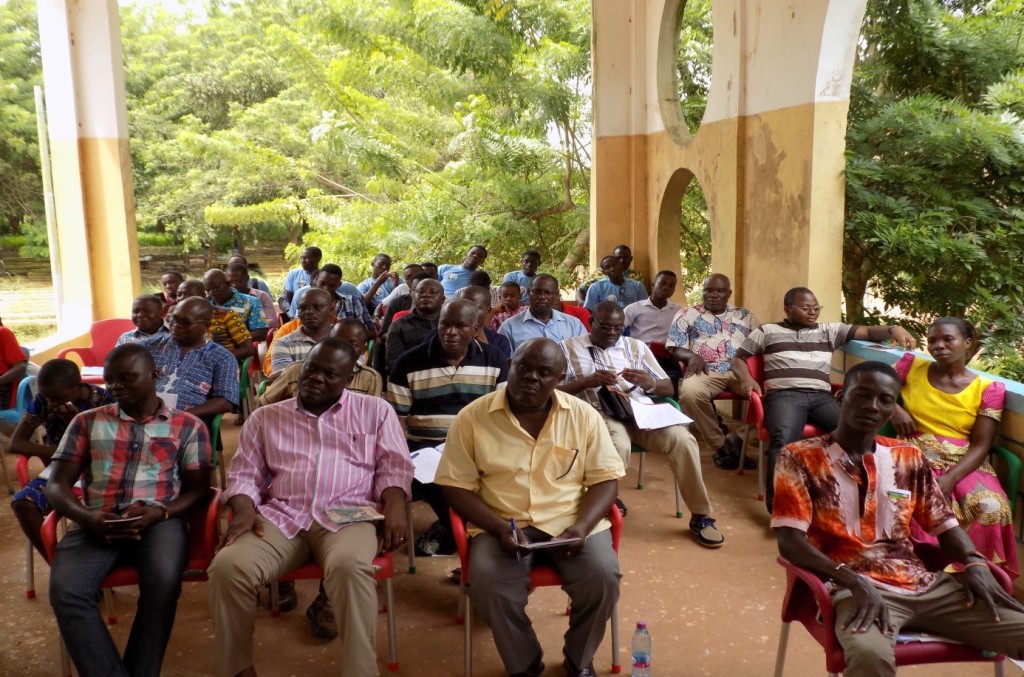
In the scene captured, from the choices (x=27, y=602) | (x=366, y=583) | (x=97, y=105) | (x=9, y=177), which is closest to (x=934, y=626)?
(x=366, y=583)

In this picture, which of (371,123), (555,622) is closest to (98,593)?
(555,622)

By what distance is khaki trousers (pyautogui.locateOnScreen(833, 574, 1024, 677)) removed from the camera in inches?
99.4

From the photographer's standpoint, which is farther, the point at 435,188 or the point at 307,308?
the point at 435,188

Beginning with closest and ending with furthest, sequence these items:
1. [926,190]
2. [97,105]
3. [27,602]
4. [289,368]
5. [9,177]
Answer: [27,602]
[289,368]
[926,190]
[97,105]
[9,177]

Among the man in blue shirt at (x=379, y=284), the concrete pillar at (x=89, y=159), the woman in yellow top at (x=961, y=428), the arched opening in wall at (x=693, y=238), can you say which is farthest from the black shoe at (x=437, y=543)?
the concrete pillar at (x=89, y=159)

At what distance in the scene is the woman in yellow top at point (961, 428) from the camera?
3.77 meters

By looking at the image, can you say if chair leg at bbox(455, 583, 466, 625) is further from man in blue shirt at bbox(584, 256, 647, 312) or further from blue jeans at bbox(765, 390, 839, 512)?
man in blue shirt at bbox(584, 256, 647, 312)

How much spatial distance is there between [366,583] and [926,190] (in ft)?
17.6

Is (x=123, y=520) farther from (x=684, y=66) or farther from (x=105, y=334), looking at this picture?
(x=684, y=66)

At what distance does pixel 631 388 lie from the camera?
15.7 feet

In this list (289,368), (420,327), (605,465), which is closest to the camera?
(605,465)

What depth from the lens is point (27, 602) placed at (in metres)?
3.93

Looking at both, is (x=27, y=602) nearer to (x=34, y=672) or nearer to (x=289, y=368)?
(x=34, y=672)

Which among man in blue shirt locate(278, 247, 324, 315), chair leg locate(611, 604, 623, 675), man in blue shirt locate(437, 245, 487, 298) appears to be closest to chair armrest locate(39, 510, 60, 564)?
chair leg locate(611, 604, 623, 675)
